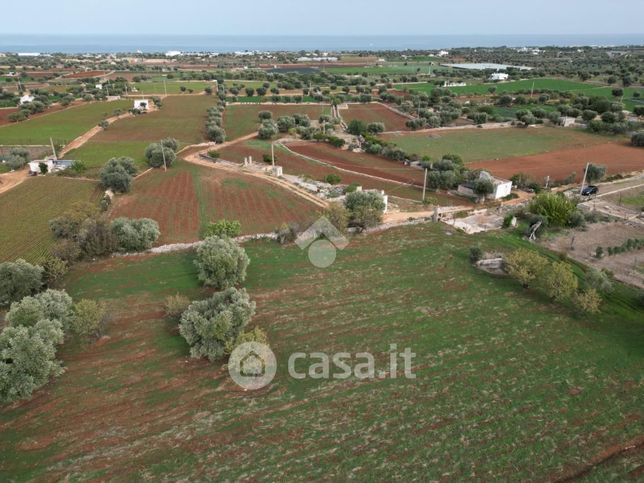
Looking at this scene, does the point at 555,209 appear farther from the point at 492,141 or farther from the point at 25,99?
the point at 25,99

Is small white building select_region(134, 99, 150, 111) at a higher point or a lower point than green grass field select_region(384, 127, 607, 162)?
higher

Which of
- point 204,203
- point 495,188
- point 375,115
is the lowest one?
point 204,203

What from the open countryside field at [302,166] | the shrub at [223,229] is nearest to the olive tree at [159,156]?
the open countryside field at [302,166]

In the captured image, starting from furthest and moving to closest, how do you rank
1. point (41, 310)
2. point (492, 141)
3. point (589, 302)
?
point (492, 141) → point (589, 302) → point (41, 310)

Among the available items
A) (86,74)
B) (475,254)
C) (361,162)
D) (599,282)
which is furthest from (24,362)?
(86,74)

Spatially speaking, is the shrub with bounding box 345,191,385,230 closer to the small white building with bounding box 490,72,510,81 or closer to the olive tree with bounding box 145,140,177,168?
the olive tree with bounding box 145,140,177,168

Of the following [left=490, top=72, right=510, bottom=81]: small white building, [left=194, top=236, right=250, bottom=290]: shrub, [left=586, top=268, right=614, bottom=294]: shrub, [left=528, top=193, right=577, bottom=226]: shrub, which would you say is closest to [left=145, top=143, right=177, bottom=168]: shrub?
[left=194, top=236, right=250, bottom=290]: shrub

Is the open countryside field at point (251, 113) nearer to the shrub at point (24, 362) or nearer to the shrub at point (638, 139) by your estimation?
the shrub at point (638, 139)
